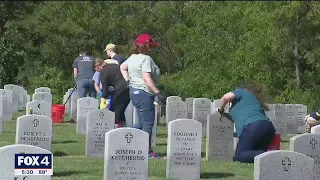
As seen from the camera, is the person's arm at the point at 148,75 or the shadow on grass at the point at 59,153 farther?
the shadow on grass at the point at 59,153

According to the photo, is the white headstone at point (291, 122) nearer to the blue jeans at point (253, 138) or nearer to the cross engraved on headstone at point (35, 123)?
the blue jeans at point (253, 138)

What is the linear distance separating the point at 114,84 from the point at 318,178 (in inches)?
206

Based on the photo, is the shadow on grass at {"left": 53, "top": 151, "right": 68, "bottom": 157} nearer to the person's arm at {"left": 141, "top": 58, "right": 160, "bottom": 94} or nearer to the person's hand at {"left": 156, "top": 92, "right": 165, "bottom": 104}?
the person's hand at {"left": 156, "top": 92, "right": 165, "bottom": 104}

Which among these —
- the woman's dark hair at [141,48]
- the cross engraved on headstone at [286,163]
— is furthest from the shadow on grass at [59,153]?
the cross engraved on headstone at [286,163]

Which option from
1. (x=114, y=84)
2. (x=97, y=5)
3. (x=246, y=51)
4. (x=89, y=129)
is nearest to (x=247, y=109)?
(x=89, y=129)

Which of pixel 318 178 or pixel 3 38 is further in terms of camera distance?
pixel 3 38

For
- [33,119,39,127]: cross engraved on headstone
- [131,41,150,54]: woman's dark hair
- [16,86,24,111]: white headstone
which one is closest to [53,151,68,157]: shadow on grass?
[33,119,39,127]: cross engraved on headstone

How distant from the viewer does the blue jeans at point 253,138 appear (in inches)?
446

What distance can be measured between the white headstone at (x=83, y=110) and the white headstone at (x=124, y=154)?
316 inches

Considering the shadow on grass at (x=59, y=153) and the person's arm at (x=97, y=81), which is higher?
the person's arm at (x=97, y=81)

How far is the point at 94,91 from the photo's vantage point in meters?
21.1

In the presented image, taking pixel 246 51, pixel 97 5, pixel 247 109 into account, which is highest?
pixel 97 5

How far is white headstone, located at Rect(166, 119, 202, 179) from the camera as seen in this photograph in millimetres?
11938

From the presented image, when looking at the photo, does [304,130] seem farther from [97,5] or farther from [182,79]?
[97,5]
